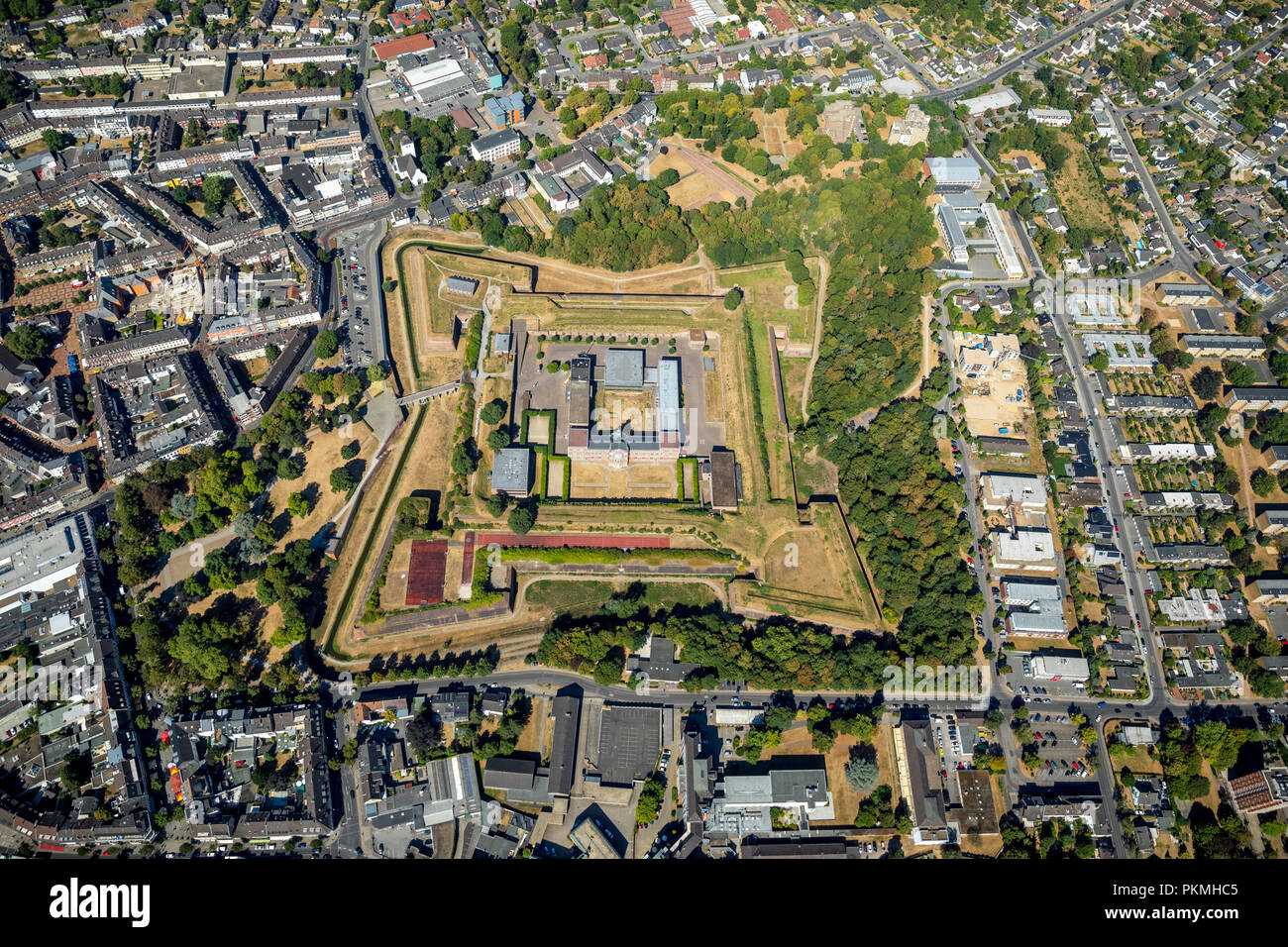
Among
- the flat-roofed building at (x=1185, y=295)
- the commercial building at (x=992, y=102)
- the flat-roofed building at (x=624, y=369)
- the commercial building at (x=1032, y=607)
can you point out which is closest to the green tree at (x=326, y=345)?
the flat-roofed building at (x=624, y=369)

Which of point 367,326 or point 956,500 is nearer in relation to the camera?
point 956,500

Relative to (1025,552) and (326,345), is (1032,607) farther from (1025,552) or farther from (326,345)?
(326,345)

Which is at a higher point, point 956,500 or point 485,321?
point 485,321

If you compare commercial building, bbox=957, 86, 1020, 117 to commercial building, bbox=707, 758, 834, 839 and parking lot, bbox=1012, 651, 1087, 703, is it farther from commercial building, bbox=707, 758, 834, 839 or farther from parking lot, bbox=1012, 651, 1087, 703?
commercial building, bbox=707, 758, 834, 839

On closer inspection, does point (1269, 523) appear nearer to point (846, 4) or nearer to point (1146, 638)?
point (1146, 638)

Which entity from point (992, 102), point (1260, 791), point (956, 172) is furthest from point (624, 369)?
point (992, 102)

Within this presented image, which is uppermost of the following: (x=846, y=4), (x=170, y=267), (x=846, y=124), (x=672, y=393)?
(x=846, y=4)

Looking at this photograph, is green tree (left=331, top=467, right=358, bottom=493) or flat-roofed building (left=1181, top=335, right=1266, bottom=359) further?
flat-roofed building (left=1181, top=335, right=1266, bottom=359)

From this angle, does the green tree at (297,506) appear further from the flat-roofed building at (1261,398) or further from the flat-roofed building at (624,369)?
the flat-roofed building at (1261,398)

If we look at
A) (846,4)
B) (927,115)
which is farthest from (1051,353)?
(846,4)

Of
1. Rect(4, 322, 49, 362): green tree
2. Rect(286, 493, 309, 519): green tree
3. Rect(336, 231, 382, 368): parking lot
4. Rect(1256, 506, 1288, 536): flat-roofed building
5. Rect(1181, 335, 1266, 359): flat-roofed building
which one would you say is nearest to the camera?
Rect(286, 493, 309, 519): green tree

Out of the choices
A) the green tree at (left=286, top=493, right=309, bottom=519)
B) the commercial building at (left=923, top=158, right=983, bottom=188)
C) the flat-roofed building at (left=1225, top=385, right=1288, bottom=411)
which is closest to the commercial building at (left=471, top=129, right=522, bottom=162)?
the green tree at (left=286, top=493, right=309, bottom=519)
